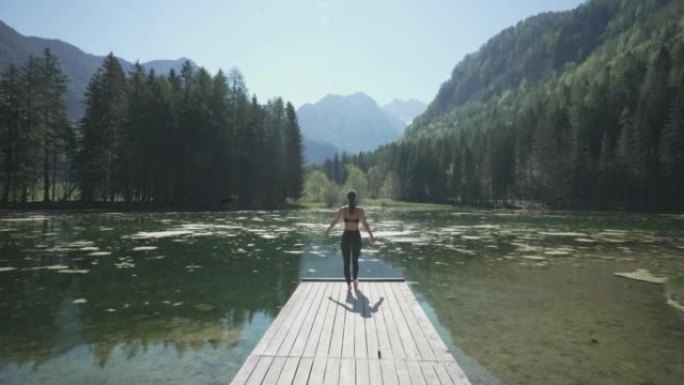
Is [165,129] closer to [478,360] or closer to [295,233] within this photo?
[295,233]

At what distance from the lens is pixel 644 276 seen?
1988cm

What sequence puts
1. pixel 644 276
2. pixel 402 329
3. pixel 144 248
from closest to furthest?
pixel 402 329, pixel 644 276, pixel 144 248

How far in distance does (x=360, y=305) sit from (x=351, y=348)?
3.33 meters

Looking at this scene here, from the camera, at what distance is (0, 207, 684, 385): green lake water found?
938 cm

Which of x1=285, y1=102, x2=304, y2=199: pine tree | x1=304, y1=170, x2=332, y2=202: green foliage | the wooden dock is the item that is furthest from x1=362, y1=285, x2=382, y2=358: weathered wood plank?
x1=304, y1=170, x2=332, y2=202: green foliage

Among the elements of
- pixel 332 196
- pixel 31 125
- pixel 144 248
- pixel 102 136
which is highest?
pixel 31 125

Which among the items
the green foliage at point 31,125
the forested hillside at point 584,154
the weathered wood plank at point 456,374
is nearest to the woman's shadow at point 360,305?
the weathered wood plank at point 456,374

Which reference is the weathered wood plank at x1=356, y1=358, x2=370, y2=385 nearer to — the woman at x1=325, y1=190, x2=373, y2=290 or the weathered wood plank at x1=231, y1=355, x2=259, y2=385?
the weathered wood plank at x1=231, y1=355, x2=259, y2=385

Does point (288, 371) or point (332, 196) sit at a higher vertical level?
point (332, 196)

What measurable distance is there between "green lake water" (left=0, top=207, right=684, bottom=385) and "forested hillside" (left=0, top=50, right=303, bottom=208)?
40317mm

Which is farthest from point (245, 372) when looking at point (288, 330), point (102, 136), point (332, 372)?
point (102, 136)

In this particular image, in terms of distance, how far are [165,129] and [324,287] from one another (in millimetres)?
67601

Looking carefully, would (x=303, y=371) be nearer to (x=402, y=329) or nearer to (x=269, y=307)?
(x=402, y=329)

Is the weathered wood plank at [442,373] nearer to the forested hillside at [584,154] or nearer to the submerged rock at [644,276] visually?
the submerged rock at [644,276]
